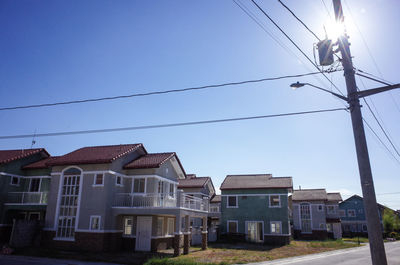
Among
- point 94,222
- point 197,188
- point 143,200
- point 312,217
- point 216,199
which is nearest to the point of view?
point 94,222

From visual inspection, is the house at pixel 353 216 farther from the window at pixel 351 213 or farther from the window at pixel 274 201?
the window at pixel 274 201

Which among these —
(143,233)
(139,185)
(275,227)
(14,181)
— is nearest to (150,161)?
(139,185)

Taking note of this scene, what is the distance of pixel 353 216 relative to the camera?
60.3 meters

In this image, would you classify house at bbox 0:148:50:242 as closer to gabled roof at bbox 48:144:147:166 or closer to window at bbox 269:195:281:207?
gabled roof at bbox 48:144:147:166

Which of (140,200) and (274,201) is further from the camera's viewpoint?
(274,201)

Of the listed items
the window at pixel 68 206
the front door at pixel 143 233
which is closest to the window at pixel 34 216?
the window at pixel 68 206

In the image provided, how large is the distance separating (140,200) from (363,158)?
59.1 feet

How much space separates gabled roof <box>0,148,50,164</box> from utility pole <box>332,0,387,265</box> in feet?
87.1

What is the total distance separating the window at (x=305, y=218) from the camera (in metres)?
45.3

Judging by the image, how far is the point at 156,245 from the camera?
23.0m

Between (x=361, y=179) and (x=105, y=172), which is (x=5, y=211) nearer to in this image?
(x=105, y=172)

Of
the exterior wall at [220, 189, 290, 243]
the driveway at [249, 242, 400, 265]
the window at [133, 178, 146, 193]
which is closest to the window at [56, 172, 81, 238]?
the window at [133, 178, 146, 193]

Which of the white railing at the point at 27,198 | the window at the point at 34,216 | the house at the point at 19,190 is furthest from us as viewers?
the window at the point at 34,216

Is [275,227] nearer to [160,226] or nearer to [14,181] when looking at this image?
[160,226]
